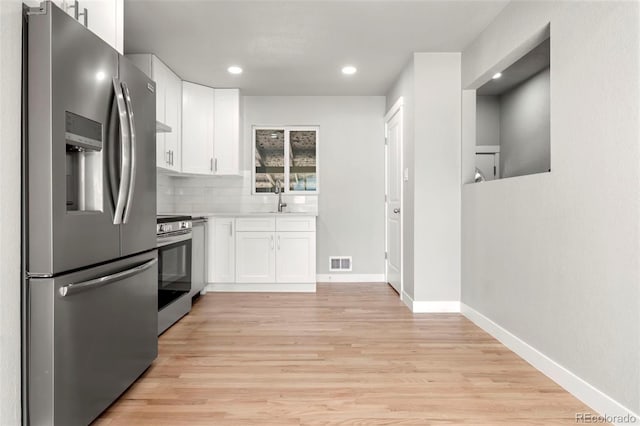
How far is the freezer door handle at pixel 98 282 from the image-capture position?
1559mm

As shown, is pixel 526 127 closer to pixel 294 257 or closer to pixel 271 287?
pixel 294 257

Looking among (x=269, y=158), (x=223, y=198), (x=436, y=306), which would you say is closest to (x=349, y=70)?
(x=269, y=158)

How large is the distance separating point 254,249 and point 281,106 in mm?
1966

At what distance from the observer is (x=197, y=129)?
15.8 feet

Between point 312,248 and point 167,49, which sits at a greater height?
point 167,49

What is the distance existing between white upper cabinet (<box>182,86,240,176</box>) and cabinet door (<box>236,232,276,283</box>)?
866mm

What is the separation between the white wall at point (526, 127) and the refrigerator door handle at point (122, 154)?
4.07 m

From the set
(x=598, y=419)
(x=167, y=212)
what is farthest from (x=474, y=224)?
(x=167, y=212)

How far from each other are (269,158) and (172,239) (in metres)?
2.29

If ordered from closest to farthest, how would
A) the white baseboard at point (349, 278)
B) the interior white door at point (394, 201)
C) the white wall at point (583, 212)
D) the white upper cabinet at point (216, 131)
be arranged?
the white wall at point (583, 212) → the interior white door at point (394, 201) → the white upper cabinet at point (216, 131) → the white baseboard at point (349, 278)

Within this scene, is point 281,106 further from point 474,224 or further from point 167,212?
point 474,224

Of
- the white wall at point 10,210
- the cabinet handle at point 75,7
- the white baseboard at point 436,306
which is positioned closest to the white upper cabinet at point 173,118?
the cabinet handle at point 75,7

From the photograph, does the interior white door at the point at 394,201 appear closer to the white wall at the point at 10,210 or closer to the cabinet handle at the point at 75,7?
the cabinet handle at the point at 75,7

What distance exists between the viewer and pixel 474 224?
138 inches
